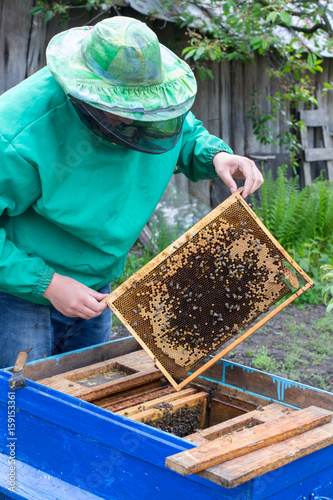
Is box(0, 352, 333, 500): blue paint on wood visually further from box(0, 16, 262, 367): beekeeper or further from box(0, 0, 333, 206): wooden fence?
box(0, 0, 333, 206): wooden fence

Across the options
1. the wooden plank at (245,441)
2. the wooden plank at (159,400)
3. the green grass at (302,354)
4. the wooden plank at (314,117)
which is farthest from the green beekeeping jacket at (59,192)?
the wooden plank at (314,117)

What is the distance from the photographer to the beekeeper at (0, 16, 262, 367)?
207 centimetres

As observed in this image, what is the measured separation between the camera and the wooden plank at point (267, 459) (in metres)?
1.52

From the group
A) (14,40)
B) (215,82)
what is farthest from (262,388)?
(215,82)

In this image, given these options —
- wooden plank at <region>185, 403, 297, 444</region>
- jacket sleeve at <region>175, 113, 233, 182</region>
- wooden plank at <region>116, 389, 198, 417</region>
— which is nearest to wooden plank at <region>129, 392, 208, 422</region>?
wooden plank at <region>116, 389, 198, 417</region>

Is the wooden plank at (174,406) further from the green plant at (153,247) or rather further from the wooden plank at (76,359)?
the green plant at (153,247)

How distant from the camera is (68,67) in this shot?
2.10 meters

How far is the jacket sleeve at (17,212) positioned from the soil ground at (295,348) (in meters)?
2.78

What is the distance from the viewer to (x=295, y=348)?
16.7ft

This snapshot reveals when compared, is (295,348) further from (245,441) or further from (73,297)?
(245,441)

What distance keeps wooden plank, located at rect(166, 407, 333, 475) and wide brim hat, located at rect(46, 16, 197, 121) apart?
1163mm

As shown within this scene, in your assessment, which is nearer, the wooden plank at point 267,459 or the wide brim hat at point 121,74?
the wooden plank at point 267,459

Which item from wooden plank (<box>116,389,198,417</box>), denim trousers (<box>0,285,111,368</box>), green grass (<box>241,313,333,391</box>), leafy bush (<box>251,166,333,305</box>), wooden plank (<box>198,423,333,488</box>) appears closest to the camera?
wooden plank (<box>198,423,333,488</box>)

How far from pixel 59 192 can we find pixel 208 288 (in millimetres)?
781
